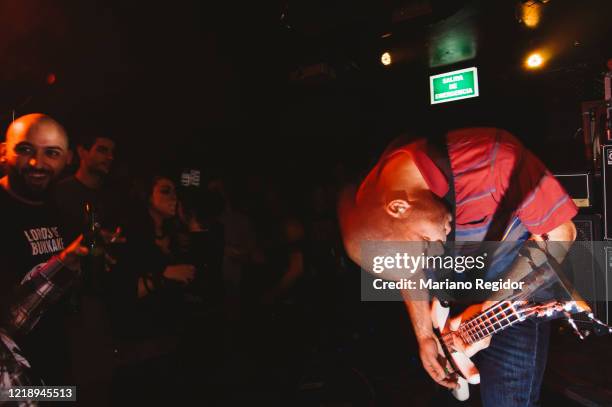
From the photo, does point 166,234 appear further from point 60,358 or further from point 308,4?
point 308,4

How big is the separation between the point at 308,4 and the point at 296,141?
1283 millimetres

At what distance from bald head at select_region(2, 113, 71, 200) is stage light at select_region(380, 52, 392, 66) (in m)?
2.54

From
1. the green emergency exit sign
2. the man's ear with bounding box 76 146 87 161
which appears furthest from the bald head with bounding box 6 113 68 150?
the green emergency exit sign

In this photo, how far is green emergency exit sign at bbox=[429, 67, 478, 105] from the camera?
3.13 m

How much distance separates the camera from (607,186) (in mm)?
2789

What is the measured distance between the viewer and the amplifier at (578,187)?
9.81 ft

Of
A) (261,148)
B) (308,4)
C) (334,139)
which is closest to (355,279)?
(334,139)

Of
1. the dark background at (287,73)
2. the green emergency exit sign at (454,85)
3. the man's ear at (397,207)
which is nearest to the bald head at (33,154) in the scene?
the dark background at (287,73)

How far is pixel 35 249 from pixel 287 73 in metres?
2.60

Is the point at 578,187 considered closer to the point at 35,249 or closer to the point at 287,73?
the point at 287,73

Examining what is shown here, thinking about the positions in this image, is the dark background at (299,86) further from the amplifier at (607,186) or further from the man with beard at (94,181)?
the amplifier at (607,186)

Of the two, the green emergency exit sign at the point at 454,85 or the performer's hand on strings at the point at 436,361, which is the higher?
the green emergency exit sign at the point at 454,85

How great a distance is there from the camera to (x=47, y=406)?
71.2 inches

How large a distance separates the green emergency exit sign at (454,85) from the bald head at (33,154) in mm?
2746
